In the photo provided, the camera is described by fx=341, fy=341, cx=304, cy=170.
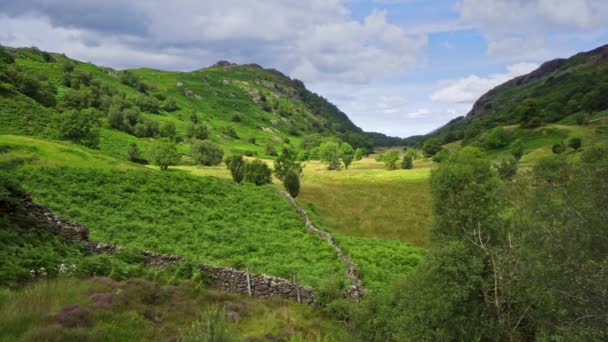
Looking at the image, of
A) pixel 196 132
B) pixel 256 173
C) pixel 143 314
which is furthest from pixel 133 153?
pixel 143 314

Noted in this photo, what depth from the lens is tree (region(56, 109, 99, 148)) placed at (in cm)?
7681

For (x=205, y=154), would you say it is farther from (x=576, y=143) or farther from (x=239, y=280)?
(x=576, y=143)

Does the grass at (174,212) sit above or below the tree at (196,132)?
below

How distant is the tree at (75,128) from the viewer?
252ft

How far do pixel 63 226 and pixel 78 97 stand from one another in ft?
430

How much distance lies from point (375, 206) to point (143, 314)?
4979 cm

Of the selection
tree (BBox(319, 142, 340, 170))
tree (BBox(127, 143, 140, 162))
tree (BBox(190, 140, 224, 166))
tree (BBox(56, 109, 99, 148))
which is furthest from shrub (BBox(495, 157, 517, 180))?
tree (BBox(127, 143, 140, 162))

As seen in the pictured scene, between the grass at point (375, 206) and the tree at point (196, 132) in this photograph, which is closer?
the grass at point (375, 206)

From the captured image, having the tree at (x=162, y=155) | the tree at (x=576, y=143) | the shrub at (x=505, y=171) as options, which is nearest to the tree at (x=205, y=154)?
the tree at (x=162, y=155)

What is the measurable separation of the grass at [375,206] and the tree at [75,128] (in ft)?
177

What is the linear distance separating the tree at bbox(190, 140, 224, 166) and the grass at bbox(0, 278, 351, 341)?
94159mm

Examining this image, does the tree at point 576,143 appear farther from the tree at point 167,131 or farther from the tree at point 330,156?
the tree at point 167,131

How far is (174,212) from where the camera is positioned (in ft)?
115

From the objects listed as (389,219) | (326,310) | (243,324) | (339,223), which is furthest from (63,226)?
(389,219)
